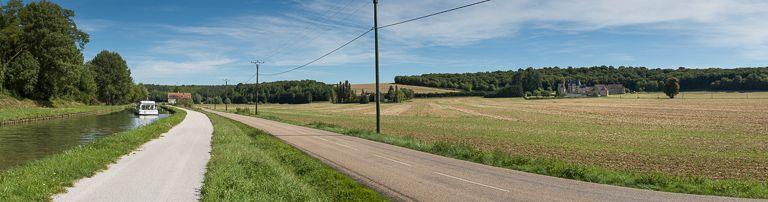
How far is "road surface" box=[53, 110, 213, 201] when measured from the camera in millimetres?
12375

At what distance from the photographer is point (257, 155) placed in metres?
21.0

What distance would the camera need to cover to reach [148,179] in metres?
15.0

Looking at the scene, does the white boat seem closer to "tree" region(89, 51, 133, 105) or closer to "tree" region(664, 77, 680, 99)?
"tree" region(89, 51, 133, 105)

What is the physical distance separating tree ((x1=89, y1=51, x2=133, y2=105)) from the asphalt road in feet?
434

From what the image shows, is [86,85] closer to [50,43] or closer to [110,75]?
[50,43]

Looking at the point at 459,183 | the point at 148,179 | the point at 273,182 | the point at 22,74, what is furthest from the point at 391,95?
the point at 273,182

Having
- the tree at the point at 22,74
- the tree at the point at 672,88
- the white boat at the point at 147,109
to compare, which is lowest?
the white boat at the point at 147,109

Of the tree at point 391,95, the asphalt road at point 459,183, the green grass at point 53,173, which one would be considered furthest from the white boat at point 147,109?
the tree at point 391,95

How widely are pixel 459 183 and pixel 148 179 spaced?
29.6 feet

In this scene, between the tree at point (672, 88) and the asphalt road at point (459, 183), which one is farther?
the tree at point (672, 88)

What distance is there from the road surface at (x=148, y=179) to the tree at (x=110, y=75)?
128 metres

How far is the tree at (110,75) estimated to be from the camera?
136 meters

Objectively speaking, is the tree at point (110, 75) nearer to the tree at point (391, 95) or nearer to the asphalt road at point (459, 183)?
the tree at point (391, 95)

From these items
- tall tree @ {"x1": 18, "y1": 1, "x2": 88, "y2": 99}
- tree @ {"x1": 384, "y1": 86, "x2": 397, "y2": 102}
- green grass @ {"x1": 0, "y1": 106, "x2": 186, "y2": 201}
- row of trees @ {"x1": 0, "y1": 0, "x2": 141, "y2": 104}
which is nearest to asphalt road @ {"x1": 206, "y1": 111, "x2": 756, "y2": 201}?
green grass @ {"x1": 0, "y1": 106, "x2": 186, "y2": 201}
